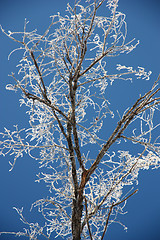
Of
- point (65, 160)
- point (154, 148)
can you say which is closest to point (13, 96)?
point (65, 160)

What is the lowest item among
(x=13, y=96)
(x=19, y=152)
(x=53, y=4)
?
(x=19, y=152)

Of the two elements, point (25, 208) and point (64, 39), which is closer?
point (64, 39)

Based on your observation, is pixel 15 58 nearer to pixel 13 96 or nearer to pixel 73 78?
pixel 13 96

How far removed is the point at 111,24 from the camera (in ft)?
2.53

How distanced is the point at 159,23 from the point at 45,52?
1.66 m

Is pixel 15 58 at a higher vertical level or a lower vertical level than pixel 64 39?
higher

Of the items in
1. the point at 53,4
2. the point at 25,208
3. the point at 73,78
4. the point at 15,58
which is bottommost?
the point at 73,78

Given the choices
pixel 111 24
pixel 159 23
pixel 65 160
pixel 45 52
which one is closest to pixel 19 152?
pixel 65 160

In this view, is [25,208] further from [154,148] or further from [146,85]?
[154,148]

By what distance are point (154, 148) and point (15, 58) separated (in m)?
1.58

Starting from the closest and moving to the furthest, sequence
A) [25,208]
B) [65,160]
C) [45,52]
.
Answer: [45,52] < [65,160] < [25,208]

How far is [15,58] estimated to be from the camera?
212 cm

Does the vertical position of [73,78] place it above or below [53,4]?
below

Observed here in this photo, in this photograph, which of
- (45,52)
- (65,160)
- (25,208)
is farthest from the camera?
(25,208)
